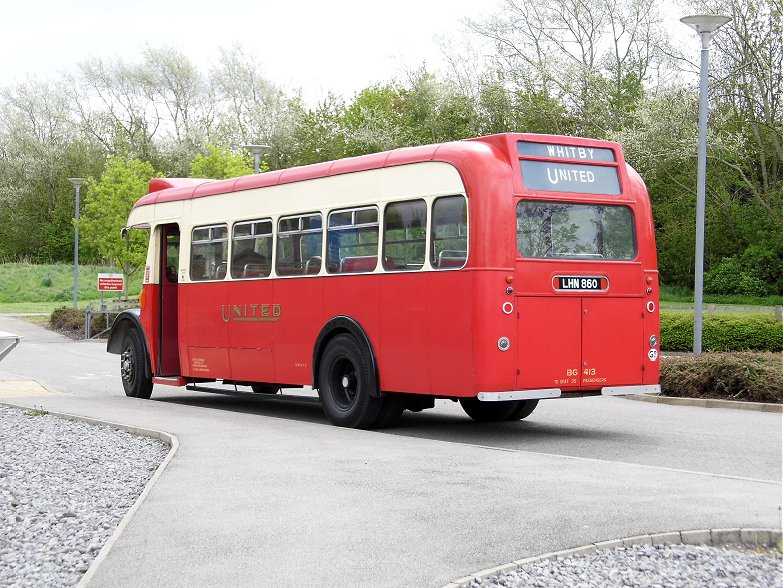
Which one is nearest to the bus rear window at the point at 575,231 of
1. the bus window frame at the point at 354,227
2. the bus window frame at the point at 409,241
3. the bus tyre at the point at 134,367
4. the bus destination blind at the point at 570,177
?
the bus destination blind at the point at 570,177

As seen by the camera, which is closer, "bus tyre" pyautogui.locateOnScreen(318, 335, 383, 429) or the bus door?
"bus tyre" pyautogui.locateOnScreen(318, 335, 383, 429)

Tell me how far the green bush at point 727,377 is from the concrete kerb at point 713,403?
0.22 meters

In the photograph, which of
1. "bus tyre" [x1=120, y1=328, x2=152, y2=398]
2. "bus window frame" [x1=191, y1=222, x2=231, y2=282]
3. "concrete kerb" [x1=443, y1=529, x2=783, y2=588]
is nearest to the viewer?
"concrete kerb" [x1=443, y1=529, x2=783, y2=588]

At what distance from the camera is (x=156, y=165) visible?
76500mm

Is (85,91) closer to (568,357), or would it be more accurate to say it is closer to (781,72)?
(781,72)

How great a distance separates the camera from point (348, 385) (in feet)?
46.8

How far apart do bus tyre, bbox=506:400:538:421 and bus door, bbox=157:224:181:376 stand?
586 centimetres

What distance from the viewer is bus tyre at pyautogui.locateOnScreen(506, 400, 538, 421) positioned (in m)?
14.8

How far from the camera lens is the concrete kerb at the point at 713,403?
1634cm

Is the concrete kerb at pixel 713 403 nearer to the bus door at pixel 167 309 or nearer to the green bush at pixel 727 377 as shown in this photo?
the green bush at pixel 727 377

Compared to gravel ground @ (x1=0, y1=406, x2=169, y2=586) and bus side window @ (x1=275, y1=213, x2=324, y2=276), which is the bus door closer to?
bus side window @ (x1=275, y1=213, x2=324, y2=276)

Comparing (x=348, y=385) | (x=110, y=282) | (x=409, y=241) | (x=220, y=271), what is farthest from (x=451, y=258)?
(x=110, y=282)

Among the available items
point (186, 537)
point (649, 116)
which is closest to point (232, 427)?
point (186, 537)

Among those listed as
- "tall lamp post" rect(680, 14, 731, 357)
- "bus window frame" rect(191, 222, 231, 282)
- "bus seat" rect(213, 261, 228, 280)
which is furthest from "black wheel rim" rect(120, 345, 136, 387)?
"tall lamp post" rect(680, 14, 731, 357)
